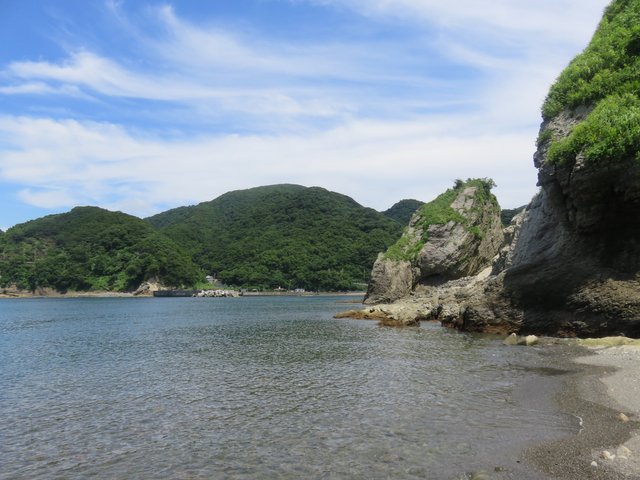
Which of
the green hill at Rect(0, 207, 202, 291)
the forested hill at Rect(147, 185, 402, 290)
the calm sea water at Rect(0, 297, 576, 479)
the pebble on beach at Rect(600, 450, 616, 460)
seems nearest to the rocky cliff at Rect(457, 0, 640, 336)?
the calm sea water at Rect(0, 297, 576, 479)

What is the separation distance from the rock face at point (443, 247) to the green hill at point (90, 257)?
104m

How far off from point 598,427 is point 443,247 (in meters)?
65.9

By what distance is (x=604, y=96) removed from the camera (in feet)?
83.3

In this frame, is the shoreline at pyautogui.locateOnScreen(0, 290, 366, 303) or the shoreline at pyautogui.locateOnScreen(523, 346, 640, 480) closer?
the shoreline at pyautogui.locateOnScreen(523, 346, 640, 480)

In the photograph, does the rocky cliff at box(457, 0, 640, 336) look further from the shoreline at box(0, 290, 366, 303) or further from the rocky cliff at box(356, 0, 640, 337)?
the shoreline at box(0, 290, 366, 303)

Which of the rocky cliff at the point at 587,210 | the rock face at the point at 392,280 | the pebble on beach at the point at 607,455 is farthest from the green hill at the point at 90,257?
the pebble on beach at the point at 607,455

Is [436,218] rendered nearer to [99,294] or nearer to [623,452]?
[623,452]

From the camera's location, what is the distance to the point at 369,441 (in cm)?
1138

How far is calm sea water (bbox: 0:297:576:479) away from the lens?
398 inches

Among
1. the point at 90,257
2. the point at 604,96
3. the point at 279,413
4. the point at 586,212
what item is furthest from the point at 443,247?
the point at 90,257

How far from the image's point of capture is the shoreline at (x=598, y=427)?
8.35m

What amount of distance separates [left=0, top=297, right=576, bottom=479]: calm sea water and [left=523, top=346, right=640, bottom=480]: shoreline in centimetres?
52

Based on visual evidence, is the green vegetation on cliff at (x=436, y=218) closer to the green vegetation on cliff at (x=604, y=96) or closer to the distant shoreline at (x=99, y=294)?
the green vegetation on cliff at (x=604, y=96)

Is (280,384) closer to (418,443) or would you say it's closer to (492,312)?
(418,443)
